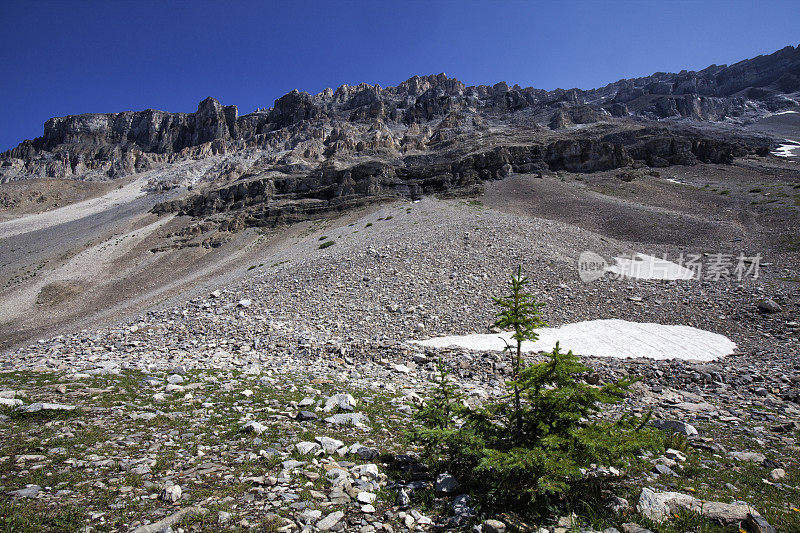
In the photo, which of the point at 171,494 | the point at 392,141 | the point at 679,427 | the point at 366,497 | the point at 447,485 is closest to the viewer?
the point at 171,494

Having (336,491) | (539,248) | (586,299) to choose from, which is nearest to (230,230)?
(539,248)

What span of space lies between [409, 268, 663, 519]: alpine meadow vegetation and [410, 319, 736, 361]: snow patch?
9.03 m

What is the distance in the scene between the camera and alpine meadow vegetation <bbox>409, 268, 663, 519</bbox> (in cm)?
471

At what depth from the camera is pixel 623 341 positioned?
16.8 meters

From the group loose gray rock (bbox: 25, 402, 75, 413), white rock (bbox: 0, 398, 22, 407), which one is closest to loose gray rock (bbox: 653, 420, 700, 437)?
loose gray rock (bbox: 25, 402, 75, 413)

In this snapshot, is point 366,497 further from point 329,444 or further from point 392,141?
point 392,141

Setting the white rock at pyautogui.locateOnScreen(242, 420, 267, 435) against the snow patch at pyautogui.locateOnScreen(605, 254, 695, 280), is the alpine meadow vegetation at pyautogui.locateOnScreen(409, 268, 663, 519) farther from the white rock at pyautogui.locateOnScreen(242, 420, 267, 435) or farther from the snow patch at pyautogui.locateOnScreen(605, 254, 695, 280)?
the snow patch at pyautogui.locateOnScreen(605, 254, 695, 280)

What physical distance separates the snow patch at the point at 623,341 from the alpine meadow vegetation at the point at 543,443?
9029 millimetres

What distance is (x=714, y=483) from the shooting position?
6.08 m

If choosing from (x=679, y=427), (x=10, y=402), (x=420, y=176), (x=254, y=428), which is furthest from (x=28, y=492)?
(x=420, y=176)

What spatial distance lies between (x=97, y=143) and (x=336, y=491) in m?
249

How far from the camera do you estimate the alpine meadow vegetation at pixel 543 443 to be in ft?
15.4

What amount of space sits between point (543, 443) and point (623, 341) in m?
15.1

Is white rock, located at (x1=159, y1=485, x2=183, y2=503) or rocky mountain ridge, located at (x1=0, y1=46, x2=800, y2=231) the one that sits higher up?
rocky mountain ridge, located at (x1=0, y1=46, x2=800, y2=231)
